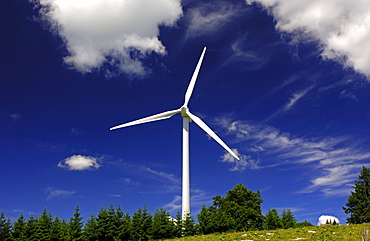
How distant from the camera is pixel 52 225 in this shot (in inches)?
2719

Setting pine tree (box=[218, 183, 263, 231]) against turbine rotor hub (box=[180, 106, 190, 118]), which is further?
pine tree (box=[218, 183, 263, 231])

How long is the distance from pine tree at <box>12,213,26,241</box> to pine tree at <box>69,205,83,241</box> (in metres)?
10.6

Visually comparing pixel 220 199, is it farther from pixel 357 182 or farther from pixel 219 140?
pixel 357 182

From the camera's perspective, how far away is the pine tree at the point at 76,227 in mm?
64375

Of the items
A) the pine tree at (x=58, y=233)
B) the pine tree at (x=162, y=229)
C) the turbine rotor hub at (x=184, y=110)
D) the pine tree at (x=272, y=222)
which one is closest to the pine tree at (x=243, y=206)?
the pine tree at (x=272, y=222)

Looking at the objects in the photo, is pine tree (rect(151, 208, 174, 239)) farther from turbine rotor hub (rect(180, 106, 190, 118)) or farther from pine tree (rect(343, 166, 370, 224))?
pine tree (rect(343, 166, 370, 224))

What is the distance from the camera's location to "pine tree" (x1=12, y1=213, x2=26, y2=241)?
67713mm

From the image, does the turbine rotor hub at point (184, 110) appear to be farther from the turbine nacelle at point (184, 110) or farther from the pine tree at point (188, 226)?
the pine tree at point (188, 226)

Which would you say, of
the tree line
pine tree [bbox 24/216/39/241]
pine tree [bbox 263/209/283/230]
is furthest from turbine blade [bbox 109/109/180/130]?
pine tree [bbox 263/209/283/230]

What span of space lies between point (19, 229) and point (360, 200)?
94146mm

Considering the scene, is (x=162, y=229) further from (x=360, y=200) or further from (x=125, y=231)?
(x=360, y=200)

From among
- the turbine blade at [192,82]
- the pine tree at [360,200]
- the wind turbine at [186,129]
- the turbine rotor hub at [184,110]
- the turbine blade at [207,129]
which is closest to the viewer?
the turbine blade at [207,129]

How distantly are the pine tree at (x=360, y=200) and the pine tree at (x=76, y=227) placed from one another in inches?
3120

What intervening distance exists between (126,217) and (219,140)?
24.3 m
